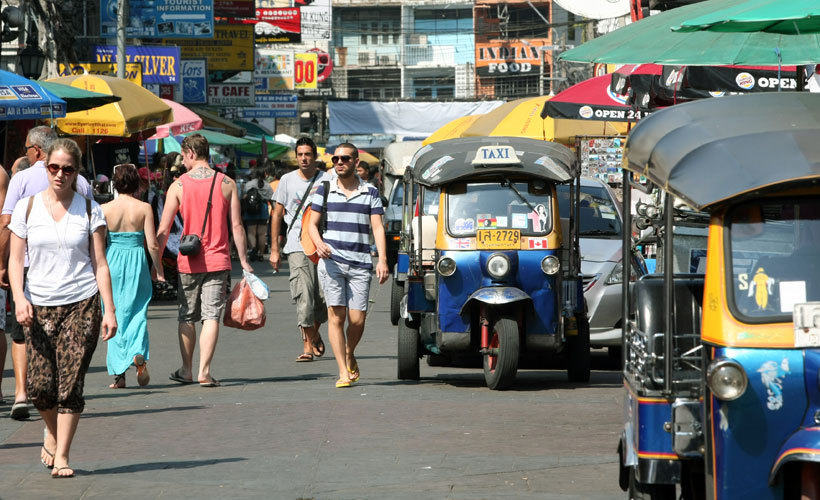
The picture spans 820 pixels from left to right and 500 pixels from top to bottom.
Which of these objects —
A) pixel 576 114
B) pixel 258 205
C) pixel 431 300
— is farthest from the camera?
pixel 258 205

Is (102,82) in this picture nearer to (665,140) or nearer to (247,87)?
(665,140)

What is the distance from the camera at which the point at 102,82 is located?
18.4 metres

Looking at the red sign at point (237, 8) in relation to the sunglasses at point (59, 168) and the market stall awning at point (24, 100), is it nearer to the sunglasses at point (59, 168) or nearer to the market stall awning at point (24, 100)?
the market stall awning at point (24, 100)

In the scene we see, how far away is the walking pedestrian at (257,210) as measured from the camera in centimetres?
2878

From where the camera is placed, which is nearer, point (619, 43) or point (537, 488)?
point (537, 488)

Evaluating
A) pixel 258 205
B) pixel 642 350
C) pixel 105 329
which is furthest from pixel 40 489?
pixel 258 205

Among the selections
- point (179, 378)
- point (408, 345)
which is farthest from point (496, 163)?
point (179, 378)

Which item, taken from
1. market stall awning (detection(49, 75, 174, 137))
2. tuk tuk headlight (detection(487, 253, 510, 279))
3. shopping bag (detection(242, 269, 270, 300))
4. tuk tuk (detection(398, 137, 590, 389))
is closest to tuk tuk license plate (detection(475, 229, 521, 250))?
tuk tuk (detection(398, 137, 590, 389))

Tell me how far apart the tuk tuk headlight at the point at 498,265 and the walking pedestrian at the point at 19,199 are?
3151mm

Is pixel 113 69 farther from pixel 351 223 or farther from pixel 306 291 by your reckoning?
pixel 351 223

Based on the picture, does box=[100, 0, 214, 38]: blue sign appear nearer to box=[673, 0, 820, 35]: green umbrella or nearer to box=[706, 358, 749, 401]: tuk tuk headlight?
box=[673, 0, 820, 35]: green umbrella

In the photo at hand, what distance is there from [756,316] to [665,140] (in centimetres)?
105

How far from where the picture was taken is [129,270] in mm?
11438

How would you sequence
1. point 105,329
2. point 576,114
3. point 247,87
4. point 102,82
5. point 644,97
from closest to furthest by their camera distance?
point 105,329 < point 644,97 < point 576,114 < point 102,82 < point 247,87
